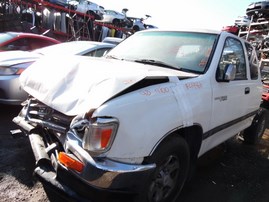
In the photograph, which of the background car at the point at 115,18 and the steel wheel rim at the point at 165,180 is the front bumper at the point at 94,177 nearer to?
the steel wheel rim at the point at 165,180

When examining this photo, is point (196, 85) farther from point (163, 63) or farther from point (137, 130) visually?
point (137, 130)

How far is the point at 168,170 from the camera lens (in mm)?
2699

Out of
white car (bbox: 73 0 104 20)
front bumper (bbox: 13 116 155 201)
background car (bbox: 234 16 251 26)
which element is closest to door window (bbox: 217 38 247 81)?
front bumper (bbox: 13 116 155 201)

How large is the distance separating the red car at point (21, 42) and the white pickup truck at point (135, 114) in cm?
361

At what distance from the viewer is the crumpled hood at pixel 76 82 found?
2322mm

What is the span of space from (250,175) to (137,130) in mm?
2644

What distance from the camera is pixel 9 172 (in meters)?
3.27

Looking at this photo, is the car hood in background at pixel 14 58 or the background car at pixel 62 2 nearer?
the car hood in background at pixel 14 58

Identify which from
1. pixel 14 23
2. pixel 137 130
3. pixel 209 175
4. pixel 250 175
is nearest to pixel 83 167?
pixel 137 130

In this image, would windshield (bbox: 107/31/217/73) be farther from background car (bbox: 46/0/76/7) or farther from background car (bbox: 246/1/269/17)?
background car (bbox: 46/0/76/7)

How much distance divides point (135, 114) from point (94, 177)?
56 cm

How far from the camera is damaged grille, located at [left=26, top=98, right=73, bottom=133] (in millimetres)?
2629

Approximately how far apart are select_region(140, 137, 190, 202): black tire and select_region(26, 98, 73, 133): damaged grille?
873 mm

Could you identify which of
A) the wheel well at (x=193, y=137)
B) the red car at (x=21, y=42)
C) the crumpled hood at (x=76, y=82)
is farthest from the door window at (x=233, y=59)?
the red car at (x=21, y=42)
